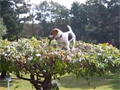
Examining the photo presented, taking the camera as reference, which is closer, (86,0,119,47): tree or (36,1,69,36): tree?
(86,0,119,47): tree

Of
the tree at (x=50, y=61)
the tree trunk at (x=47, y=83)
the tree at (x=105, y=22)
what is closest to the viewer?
the tree at (x=50, y=61)

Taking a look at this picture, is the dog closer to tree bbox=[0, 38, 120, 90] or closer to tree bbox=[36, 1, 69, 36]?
tree bbox=[0, 38, 120, 90]

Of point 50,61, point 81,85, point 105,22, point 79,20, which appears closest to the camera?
point 50,61

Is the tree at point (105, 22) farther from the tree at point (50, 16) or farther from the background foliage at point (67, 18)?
the tree at point (50, 16)

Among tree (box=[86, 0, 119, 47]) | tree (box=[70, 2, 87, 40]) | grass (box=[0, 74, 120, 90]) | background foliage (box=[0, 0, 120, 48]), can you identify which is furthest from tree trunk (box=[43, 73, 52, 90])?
tree (box=[70, 2, 87, 40])

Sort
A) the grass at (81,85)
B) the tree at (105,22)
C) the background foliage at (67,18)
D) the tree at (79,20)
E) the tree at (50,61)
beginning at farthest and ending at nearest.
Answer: the tree at (79,20) → the tree at (105,22) → the background foliage at (67,18) → the grass at (81,85) → the tree at (50,61)

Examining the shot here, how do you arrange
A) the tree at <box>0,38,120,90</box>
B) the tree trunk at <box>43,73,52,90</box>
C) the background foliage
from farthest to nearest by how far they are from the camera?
the background foliage, the tree trunk at <box>43,73,52,90</box>, the tree at <box>0,38,120,90</box>

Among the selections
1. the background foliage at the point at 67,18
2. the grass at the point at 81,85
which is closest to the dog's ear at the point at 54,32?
the grass at the point at 81,85

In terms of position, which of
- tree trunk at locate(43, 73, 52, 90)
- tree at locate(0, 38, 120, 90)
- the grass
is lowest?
the grass

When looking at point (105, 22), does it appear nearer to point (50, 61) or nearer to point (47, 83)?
point (47, 83)

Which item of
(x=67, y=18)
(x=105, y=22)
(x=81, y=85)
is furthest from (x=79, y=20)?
(x=81, y=85)

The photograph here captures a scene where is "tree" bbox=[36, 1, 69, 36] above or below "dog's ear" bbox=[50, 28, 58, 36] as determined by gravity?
above

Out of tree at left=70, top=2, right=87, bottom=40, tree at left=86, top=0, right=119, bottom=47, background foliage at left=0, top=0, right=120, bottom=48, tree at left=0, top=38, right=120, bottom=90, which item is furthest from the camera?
tree at left=70, top=2, right=87, bottom=40

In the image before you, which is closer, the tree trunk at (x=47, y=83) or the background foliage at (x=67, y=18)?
the tree trunk at (x=47, y=83)
